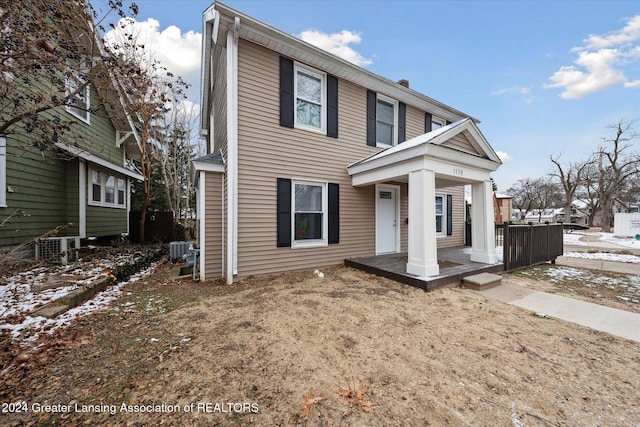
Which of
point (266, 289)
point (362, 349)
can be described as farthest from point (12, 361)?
point (362, 349)

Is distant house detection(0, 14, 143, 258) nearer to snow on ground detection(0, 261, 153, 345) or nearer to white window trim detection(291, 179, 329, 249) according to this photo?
snow on ground detection(0, 261, 153, 345)

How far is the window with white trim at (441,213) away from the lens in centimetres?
884

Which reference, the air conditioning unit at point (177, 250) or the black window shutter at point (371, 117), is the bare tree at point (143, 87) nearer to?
the air conditioning unit at point (177, 250)

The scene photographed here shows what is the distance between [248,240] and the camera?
5.17m

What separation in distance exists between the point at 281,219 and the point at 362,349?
3.46 m

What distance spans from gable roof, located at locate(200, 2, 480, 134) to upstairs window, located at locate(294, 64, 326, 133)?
0.78ft

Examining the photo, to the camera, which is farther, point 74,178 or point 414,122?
point 414,122

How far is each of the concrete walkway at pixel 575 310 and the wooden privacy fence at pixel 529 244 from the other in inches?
57.9

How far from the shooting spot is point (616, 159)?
24.1 metres

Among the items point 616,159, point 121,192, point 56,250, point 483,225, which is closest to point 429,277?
point 483,225

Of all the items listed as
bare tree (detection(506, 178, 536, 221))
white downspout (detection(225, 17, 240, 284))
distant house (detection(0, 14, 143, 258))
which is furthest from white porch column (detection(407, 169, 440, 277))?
bare tree (detection(506, 178, 536, 221))

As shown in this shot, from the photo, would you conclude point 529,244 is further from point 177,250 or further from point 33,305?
point 33,305

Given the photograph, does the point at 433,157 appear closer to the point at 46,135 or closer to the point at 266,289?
the point at 266,289

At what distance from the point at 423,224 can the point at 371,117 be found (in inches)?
150
